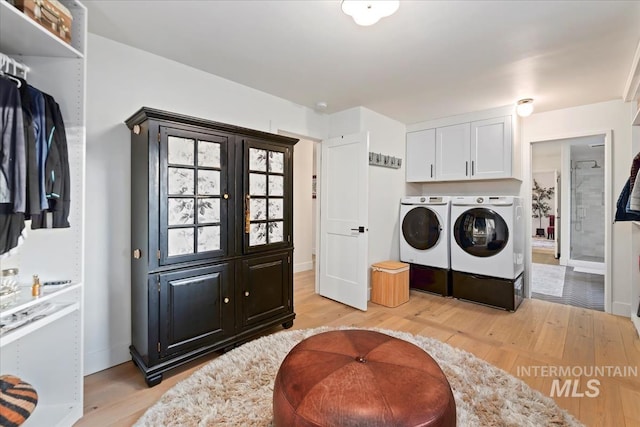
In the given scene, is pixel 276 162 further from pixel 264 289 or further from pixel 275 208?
pixel 264 289

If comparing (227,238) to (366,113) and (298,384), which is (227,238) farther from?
(366,113)

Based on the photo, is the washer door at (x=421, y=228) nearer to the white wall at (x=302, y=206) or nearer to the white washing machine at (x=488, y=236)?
the white washing machine at (x=488, y=236)

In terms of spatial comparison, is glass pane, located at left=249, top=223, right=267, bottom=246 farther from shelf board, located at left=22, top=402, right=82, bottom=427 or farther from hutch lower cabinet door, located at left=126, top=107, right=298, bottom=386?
shelf board, located at left=22, top=402, right=82, bottom=427

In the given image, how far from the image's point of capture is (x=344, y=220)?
3.43 meters

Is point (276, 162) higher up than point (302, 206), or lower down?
higher up

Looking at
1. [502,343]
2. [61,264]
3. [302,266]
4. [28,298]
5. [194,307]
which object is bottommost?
[502,343]

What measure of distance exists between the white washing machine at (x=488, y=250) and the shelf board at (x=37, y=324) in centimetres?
365

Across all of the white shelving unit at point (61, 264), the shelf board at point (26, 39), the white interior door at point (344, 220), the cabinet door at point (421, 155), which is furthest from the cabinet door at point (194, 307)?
the cabinet door at point (421, 155)

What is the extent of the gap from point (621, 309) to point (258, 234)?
12.8ft

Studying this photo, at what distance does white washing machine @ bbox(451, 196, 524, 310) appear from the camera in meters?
3.18

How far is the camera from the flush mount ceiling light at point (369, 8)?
4.96ft

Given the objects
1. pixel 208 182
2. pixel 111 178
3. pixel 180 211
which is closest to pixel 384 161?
pixel 208 182

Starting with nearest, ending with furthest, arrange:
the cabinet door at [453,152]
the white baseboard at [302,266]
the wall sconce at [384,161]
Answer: the wall sconce at [384,161] < the cabinet door at [453,152] < the white baseboard at [302,266]

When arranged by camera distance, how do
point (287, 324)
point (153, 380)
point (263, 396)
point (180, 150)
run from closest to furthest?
point (263, 396)
point (153, 380)
point (180, 150)
point (287, 324)
